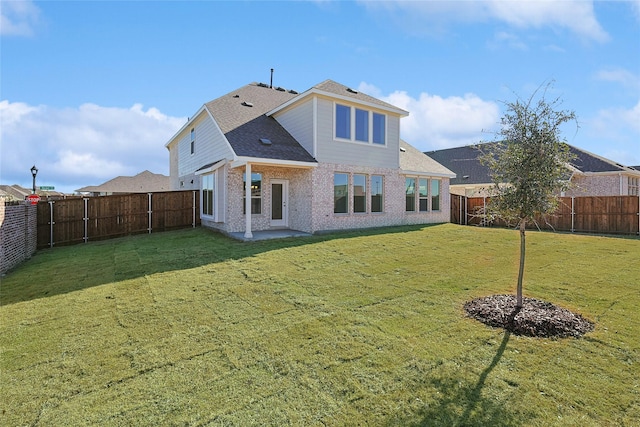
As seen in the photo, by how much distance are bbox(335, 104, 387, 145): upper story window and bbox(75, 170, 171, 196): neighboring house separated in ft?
107

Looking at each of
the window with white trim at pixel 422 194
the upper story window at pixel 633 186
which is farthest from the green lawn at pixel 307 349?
the upper story window at pixel 633 186

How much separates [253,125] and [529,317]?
12118mm

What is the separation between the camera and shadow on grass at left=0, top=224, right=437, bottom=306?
6.86 meters

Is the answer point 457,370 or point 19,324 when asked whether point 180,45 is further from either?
point 457,370

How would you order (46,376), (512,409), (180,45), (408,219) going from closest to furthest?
1. (512,409)
2. (46,376)
3. (180,45)
4. (408,219)

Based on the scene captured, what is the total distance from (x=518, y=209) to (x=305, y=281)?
4.06m

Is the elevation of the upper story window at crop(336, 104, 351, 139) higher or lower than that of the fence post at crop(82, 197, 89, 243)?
higher

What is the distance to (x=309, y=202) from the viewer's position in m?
12.8

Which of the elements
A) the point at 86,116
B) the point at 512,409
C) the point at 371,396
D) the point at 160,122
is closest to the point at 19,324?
the point at 371,396

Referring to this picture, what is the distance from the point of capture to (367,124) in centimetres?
1417

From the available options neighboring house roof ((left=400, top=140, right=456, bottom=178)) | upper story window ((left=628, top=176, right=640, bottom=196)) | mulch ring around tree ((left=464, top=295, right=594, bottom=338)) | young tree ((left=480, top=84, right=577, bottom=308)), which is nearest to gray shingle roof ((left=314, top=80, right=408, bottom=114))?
neighboring house roof ((left=400, top=140, right=456, bottom=178))

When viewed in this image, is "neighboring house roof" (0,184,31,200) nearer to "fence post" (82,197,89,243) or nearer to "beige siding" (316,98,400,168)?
"fence post" (82,197,89,243)

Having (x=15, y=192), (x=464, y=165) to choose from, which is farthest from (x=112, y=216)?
(x=15, y=192)

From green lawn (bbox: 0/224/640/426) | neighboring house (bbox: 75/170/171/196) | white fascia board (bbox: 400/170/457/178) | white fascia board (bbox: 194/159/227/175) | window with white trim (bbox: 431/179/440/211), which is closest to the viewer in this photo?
green lawn (bbox: 0/224/640/426)
